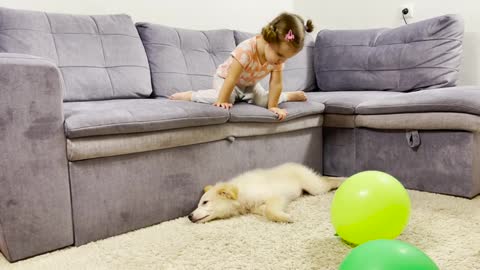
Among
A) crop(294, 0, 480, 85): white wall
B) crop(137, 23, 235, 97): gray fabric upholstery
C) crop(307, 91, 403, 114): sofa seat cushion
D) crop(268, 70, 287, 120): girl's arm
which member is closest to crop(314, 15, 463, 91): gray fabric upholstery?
crop(294, 0, 480, 85): white wall

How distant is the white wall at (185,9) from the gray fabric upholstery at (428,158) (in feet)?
4.62

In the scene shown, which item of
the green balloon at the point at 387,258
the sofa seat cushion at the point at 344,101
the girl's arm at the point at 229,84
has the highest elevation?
the girl's arm at the point at 229,84

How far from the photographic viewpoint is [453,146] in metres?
1.96

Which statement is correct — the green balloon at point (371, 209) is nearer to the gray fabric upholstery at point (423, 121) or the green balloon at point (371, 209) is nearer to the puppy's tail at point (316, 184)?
the puppy's tail at point (316, 184)

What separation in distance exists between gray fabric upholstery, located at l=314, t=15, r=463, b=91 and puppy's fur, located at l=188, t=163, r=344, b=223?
112 centimetres

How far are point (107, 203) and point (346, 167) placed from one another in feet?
4.55

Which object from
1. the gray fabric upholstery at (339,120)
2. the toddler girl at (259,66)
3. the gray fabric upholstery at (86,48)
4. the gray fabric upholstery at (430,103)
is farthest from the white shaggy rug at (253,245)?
the gray fabric upholstery at (86,48)

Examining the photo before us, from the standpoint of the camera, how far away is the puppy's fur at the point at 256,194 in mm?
1677

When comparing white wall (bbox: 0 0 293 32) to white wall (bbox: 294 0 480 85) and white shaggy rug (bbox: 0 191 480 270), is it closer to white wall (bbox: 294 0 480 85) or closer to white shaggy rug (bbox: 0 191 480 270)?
white wall (bbox: 294 0 480 85)

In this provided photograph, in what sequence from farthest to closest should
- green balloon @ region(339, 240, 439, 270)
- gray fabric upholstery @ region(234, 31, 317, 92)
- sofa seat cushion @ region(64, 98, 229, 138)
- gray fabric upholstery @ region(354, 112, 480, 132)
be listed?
gray fabric upholstery @ region(234, 31, 317, 92)
gray fabric upholstery @ region(354, 112, 480, 132)
sofa seat cushion @ region(64, 98, 229, 138)
green balloon @ region(339, 240, 439, 270)

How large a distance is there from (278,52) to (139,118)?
2.63 ft

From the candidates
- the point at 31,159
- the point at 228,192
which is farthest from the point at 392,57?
the point at 31,159

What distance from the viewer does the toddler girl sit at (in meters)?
1.96

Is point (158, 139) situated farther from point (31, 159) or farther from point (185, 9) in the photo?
point (185, 9)
